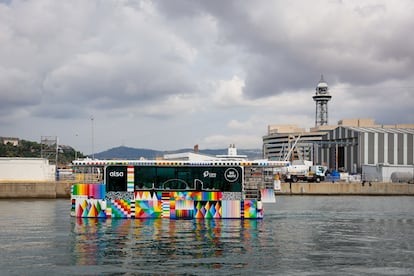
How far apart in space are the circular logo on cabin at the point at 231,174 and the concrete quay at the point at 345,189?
2532 inches

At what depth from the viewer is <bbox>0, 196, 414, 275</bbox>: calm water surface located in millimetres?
29906

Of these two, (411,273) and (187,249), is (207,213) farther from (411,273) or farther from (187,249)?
(411,273)

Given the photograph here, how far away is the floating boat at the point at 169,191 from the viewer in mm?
52062

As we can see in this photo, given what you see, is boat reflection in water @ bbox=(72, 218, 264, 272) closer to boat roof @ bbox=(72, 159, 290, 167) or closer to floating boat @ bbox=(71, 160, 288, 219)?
floating boat @ bbox=(71, 160, 288, 219)

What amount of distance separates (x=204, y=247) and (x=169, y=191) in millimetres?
16268

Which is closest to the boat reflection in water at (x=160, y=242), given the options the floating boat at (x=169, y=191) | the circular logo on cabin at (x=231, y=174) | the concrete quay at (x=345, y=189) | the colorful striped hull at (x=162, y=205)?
the colorful striped hull at (x=162, y=205)

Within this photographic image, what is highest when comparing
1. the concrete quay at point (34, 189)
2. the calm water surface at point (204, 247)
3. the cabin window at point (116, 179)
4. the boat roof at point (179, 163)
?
the boat roof at point (179, 163)

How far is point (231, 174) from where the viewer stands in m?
52.7

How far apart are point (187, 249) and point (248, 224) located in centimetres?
1429

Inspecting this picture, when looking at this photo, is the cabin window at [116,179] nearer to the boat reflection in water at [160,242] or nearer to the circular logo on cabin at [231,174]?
the boat reflection in water at [160,242]

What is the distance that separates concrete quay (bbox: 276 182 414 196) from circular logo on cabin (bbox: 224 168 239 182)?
6433 cm

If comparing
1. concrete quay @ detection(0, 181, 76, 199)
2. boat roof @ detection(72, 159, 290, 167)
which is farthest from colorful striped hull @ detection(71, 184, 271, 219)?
concrete quay @ detection(0, 181, 76, 199)

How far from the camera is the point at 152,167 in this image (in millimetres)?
52281

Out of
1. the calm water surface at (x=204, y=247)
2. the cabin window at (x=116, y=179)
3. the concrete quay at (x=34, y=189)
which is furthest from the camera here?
the concrete quay at (x=34, y=189)
